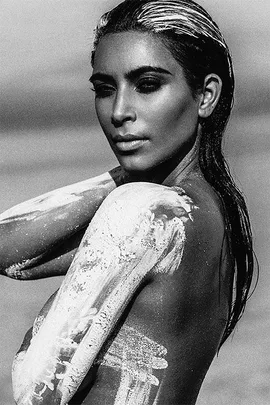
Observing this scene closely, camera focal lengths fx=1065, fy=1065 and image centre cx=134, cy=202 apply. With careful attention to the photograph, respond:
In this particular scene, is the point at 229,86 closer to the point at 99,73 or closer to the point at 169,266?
the point at 99,73

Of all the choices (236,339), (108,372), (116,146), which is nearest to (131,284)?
(108,372)

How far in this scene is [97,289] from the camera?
2395 mm

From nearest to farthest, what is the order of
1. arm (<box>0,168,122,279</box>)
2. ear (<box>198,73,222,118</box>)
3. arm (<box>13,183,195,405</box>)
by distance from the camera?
arm (<box>13,183,195,405</box>) < ear (<box>198,73,222,118</box>) < arm (<box>0,168,122,279</box>)

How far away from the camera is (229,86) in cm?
277

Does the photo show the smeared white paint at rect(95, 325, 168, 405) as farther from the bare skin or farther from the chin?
the chin

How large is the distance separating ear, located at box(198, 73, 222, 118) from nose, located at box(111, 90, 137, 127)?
20cm

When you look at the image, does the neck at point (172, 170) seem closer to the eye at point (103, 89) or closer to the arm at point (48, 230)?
the eye at point (103, 89)

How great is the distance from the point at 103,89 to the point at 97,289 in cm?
53

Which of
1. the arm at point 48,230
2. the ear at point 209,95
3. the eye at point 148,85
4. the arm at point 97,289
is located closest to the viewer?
the arm at point 97,289

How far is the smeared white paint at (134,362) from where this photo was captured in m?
2.46

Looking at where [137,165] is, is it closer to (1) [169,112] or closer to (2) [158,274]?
(1) [169,112]

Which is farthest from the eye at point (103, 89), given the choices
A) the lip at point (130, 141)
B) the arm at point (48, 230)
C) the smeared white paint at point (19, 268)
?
the smeared white paint at point (19, 268)

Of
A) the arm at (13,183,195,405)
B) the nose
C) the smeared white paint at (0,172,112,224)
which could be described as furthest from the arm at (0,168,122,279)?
the arm at (13,183,195,405)

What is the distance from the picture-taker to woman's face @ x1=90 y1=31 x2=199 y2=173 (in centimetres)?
255
